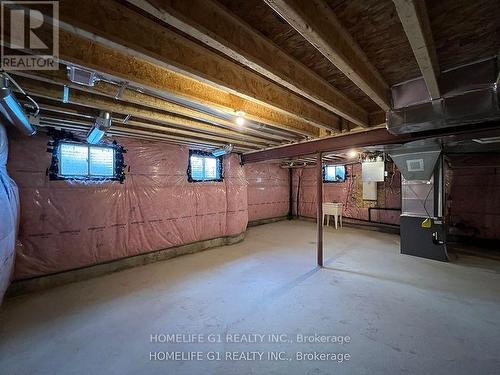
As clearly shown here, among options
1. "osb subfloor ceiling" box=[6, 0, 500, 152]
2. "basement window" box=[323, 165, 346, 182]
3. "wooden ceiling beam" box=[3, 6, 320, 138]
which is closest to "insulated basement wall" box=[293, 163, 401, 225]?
"basement window" box=[323, 165, 346, 182]

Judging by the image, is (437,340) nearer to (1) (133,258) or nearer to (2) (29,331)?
(2) (29,331)

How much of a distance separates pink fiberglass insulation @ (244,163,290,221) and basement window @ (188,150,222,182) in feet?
7.05

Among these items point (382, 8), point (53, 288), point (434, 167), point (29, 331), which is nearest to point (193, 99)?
point (382, 8)

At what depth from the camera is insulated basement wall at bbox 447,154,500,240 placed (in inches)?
173

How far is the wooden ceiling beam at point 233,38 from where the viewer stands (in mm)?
982

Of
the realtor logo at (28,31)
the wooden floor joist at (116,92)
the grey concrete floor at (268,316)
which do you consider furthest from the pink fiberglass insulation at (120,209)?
the realtor logo at (28,31)

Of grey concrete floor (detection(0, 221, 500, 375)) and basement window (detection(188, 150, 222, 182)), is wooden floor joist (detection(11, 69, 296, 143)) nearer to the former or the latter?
basement window (detection(188, 150, 222, 182))

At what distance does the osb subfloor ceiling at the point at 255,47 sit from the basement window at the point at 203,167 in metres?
2.13

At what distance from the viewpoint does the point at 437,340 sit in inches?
70.2

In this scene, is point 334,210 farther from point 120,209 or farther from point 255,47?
point 255,47

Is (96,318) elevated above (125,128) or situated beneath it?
situated beneath

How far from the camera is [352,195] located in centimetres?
691

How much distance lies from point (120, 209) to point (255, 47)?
3.18m

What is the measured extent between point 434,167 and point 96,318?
514 centimetres
